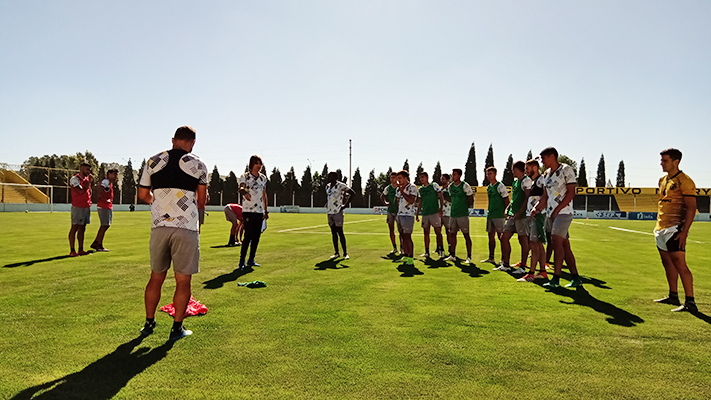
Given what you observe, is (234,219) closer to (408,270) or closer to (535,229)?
(408,270)

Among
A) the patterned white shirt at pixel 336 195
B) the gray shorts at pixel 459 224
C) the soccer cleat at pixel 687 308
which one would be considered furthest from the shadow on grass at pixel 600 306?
the patterned white shirt at pixel 336 195

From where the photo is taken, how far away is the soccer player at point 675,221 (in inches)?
195

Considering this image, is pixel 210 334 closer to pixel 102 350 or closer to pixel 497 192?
pixel 102 350

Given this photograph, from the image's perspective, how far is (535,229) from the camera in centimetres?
676

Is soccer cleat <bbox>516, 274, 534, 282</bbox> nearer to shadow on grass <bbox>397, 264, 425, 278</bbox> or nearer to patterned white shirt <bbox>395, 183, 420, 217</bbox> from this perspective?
shadow on grass <bbox>397, 264, 425, 278</bbox>

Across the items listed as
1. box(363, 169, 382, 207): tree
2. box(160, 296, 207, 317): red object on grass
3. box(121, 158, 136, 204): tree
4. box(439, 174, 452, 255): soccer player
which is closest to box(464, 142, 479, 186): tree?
box(363, 169, 382, 207): tree

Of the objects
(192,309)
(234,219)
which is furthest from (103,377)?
(234,219)

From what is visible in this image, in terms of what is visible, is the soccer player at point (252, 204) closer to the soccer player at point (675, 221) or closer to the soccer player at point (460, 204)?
the soccer player at point (460, 204)

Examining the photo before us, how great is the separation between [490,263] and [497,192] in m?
1.61

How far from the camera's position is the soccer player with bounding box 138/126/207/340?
362 cm

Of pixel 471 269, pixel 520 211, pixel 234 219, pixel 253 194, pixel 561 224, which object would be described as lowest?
pixel 471 269

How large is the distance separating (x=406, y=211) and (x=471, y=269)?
1.76 m

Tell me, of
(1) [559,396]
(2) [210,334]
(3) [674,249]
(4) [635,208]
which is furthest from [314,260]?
(4) [635,208]

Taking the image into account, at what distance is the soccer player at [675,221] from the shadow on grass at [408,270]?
3.42 meters
